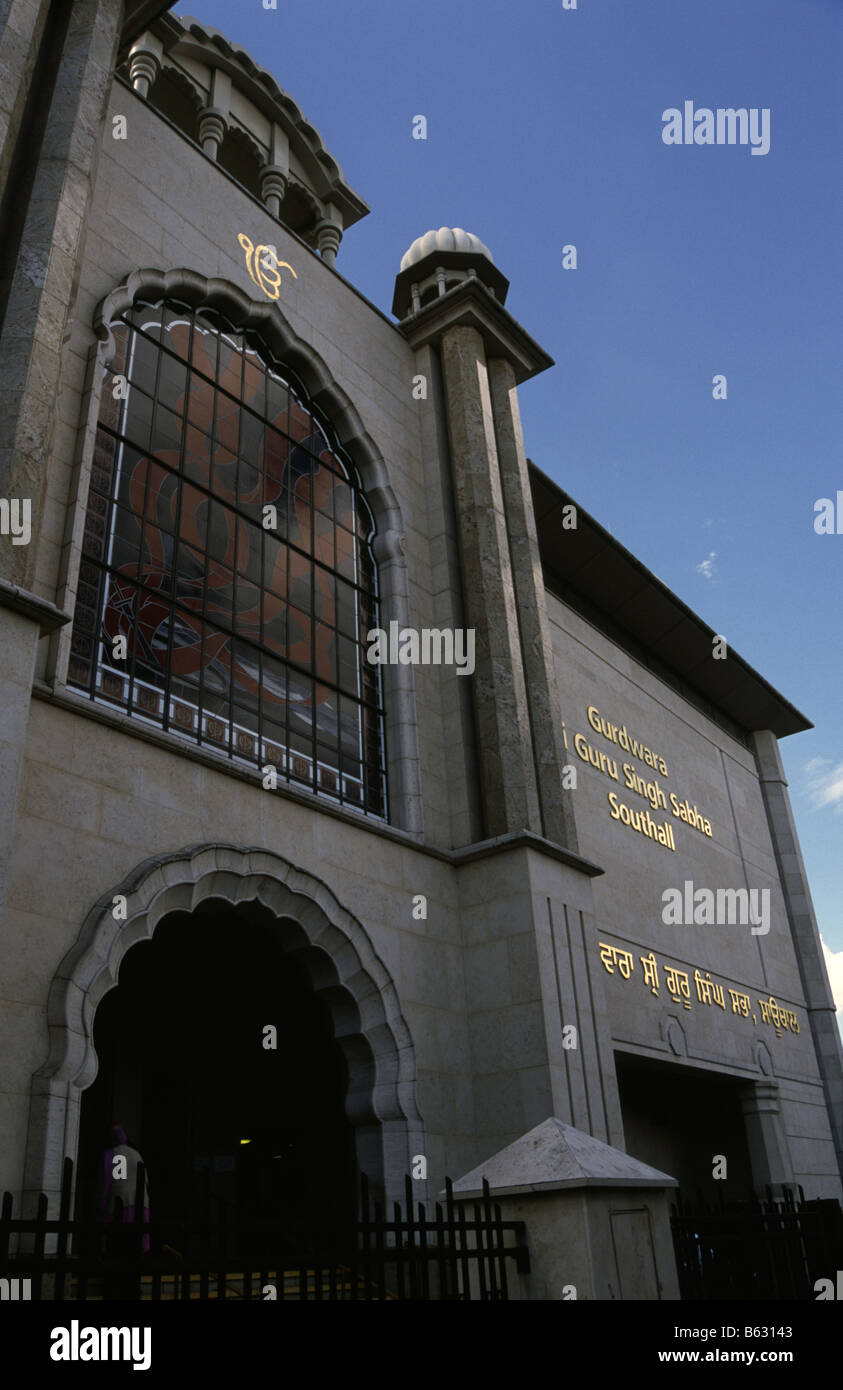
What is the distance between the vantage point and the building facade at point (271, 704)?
30.9 feet

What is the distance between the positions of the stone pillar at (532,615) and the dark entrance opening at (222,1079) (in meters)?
4.18

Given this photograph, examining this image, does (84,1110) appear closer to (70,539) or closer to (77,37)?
(70,539)

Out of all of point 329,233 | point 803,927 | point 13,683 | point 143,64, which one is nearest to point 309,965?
point 13,683

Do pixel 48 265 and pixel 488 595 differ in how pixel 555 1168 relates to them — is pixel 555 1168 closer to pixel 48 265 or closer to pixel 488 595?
pixel 48 265

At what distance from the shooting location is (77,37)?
11.2 m

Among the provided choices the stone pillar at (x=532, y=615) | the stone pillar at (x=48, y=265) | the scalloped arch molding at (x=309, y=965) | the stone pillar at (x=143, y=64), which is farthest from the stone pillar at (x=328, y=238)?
the scalloped arch molding at (x=309, y=965)

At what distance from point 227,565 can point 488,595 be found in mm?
4253

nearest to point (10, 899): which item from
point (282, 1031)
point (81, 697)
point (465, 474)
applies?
point (81, 697)

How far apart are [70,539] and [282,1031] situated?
8135mm

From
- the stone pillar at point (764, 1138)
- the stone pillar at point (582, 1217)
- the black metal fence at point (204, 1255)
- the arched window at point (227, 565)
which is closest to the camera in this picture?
the black metal fence at point (204, 1255)

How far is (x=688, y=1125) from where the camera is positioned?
2252 centimetres

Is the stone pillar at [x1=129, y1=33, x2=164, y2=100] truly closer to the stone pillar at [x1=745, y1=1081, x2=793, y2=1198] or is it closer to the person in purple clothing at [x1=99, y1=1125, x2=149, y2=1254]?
the person in purple clothing at [x1=99, y1=1125, x2=149, y2=1254]

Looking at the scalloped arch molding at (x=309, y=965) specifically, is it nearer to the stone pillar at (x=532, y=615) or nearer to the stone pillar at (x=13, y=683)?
the stone pillar at (x=13, y=683)

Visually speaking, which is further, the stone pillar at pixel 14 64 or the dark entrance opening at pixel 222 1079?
the dark entrance opening at pixel 222 1079
